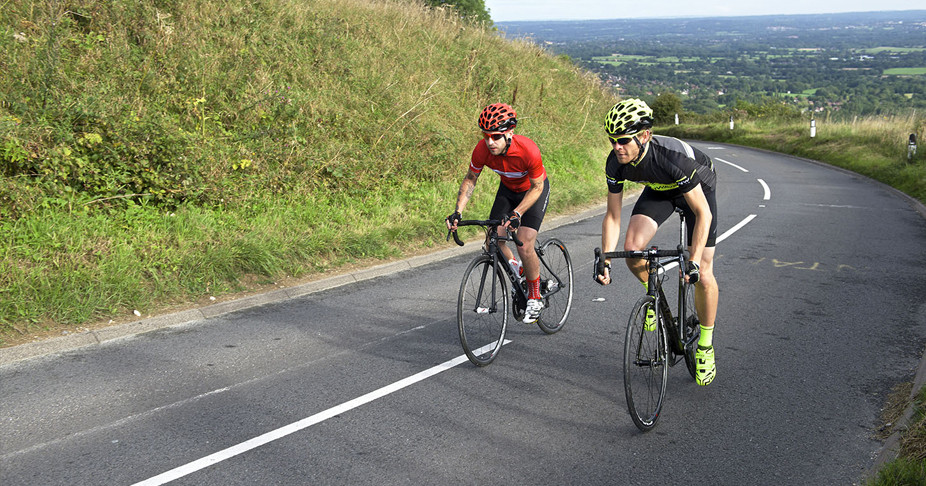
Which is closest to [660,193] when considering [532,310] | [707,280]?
[707,280]

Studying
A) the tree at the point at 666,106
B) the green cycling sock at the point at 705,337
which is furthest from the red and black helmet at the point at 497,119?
the tree at the point at 666,106

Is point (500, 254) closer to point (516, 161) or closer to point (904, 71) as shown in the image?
point (516, 161)

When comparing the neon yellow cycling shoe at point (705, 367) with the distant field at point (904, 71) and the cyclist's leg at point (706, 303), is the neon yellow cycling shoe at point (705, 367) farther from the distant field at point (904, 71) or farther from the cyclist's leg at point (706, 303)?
the distant field at point (904, 71)

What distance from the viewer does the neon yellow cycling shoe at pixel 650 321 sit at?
4.81 metres

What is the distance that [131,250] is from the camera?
315 inches

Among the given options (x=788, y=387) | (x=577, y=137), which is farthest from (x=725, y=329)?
(x=577, y=137)

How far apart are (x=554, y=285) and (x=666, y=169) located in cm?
223

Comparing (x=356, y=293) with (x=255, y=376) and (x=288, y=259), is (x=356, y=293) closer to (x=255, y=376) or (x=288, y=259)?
(x=288, y=259)

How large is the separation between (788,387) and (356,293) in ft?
15.3

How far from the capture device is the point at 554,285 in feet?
23.2

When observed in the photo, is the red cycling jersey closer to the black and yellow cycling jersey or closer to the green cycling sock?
the black and yellow cycling jersey

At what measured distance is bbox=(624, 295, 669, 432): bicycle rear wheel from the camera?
4633 millimetres

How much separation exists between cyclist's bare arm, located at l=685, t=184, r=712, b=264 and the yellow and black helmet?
0.62 metres

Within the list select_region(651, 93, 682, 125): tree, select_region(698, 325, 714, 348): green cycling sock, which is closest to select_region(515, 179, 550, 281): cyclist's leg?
select_region(698, 325, 714, 348): green cycling sock
